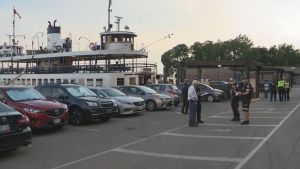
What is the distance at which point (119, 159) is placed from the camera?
298 inches

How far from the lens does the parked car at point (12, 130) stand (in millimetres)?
7583

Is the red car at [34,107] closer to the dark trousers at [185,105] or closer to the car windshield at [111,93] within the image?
the car windshield at [111,93]

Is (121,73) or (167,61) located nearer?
(121,73)

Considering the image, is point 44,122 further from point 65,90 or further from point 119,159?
point 119,159

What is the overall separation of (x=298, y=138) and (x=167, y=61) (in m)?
101

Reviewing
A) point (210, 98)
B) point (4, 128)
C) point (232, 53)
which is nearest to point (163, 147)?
point (4, 128)

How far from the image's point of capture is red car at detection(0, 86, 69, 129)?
35.8ft

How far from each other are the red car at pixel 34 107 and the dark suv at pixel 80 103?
5.66 feet

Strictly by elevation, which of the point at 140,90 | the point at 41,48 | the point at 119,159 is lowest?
the point at 119,159

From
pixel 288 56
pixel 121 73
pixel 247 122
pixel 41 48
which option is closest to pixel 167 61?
pixel 288 56

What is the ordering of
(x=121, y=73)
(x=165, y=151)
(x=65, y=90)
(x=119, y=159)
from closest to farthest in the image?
(x=119, y=159) → (x=165, y=151) → (x=65, y=90) → (x=121, y=73)

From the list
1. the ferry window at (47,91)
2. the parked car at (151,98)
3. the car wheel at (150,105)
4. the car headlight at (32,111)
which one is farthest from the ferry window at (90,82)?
the car headlight at (32,111)

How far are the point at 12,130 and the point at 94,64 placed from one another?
2791cm

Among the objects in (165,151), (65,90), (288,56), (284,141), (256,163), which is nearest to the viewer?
Result: (256,163)
